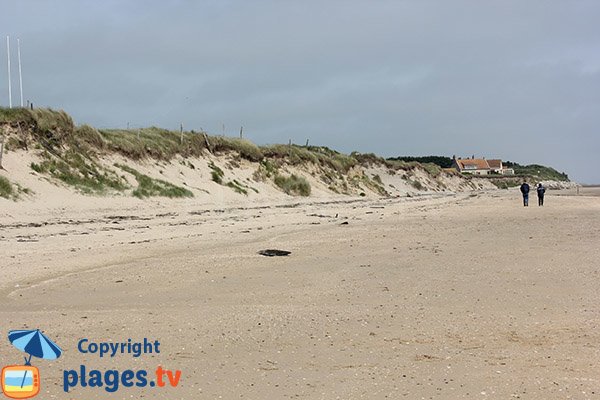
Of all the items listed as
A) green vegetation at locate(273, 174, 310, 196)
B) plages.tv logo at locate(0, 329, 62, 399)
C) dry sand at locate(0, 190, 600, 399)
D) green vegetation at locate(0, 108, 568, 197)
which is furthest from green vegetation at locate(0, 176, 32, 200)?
green vegetation at locate(273, 174, 310, 196)

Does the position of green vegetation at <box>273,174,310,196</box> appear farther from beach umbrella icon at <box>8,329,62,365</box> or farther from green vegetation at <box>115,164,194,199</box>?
beach umbrella icon at <box>8,329,62,365</box>

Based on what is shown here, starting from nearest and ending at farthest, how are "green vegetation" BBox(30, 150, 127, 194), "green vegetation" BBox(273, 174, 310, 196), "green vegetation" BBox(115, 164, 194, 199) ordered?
"green vegetation" BBox(30, 150, 127, 194) → "green vegetation" BBox(115, 164, 194, 199) → "green vegetation" BBox(273, 174, 310, 196)

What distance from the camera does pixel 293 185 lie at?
35938mm

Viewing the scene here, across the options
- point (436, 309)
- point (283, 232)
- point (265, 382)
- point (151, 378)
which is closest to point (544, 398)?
point (265, 382)

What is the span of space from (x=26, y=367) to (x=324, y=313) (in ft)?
9.52

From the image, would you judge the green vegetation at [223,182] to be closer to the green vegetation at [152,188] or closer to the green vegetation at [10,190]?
the green vegetation at [152,188]

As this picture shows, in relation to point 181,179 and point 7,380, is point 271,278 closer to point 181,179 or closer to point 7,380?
point 7,380

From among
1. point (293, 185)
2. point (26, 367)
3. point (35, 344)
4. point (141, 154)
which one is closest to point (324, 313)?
point (35, 344)

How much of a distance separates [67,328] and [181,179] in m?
23.1

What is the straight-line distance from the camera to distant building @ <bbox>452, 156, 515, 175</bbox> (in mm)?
134500

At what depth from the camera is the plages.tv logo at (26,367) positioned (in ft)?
12.3

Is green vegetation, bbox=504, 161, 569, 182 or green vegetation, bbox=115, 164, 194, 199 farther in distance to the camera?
green vegetation, bbox=504, 161, 569, 182

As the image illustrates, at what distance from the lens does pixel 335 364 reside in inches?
169

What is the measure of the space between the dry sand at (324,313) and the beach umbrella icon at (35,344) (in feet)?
0.25
